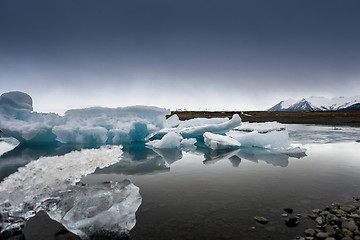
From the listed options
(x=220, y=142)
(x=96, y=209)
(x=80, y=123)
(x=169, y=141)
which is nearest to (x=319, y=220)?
(x=96, y=209)

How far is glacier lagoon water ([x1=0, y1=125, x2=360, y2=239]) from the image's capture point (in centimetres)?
534

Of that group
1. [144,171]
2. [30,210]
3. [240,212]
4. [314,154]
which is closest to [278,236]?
[240,212]

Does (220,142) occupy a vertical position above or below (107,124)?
below

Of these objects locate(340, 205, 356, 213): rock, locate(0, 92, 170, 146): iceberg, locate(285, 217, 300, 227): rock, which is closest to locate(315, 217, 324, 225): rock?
locate(285, 217, 300, 227): rock

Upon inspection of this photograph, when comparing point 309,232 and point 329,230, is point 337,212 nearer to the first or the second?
point 329,230

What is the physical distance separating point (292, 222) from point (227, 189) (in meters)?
2.68

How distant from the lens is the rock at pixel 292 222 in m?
5.43

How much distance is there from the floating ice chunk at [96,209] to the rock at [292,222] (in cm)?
306

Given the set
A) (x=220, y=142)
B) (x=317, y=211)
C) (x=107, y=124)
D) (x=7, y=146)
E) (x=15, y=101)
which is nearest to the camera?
(x=317, y=211)

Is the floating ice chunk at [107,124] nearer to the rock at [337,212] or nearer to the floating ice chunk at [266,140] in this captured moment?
the floating ice chunk at [266,140]

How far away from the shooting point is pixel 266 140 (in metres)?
17.3

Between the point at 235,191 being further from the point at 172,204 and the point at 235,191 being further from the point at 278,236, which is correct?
the point at 278,236

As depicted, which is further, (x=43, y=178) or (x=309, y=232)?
(x=43, y=178)

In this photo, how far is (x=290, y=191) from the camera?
307 inches
